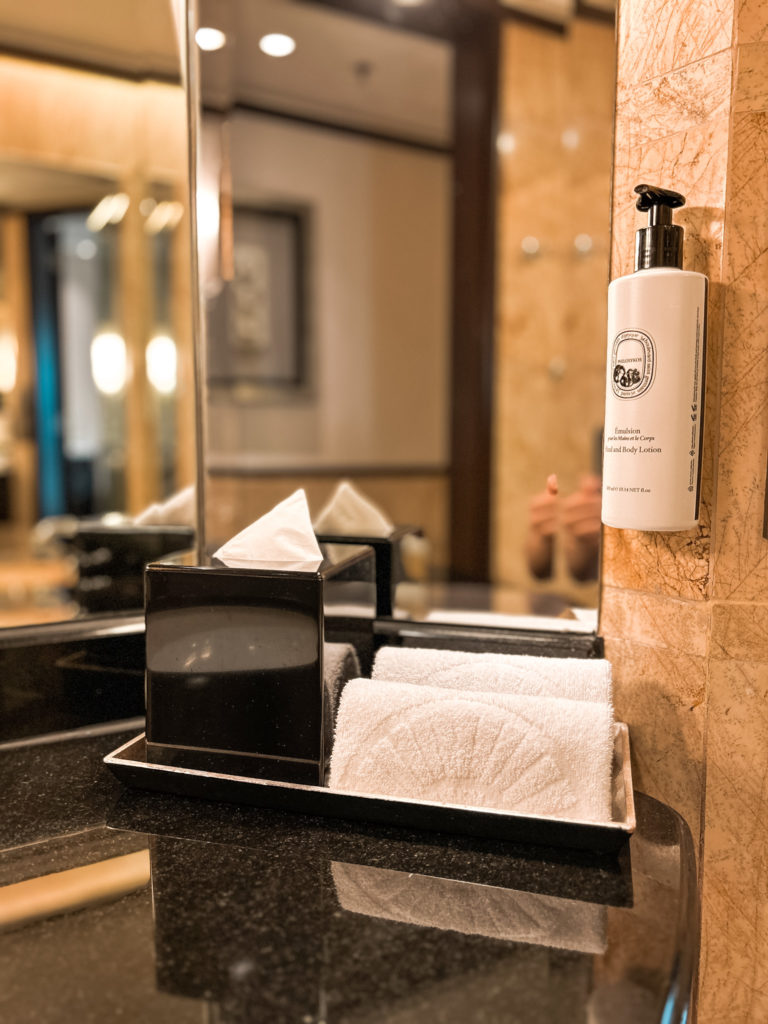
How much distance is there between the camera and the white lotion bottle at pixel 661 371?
1.84 feet

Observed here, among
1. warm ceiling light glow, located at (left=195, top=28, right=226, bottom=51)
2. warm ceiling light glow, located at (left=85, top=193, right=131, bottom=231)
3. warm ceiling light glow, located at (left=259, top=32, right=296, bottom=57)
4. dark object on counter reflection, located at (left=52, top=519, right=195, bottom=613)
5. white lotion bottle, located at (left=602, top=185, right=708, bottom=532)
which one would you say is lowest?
dark object on counter reflection, located at (left=52, top=519, right=195, bottom=613)

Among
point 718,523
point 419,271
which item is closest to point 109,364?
point 718,523

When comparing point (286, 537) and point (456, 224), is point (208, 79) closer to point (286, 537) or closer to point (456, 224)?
point (286, 537)

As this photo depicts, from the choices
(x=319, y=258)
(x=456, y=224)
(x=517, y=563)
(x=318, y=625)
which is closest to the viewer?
(x=318, y=625)

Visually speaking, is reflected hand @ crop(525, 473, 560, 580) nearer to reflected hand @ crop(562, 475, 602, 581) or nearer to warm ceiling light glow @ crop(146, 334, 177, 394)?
reflected hand @ crop(562, 475, 602, 581)

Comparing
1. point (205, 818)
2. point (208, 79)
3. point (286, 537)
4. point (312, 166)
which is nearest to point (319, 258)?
point (312, 166)

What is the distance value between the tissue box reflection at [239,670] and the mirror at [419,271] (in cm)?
28

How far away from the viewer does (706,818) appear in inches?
23.9

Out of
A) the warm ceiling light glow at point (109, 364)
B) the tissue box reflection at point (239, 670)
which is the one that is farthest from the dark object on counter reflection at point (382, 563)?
the warm ceiling light glow at point (109, 364)

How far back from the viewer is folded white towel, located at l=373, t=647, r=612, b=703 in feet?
2.02

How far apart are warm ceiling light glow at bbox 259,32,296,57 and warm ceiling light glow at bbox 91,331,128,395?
100cm

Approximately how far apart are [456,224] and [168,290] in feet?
3.38

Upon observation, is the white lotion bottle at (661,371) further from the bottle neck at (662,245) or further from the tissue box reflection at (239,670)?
the tissue box reflection at (239,670)

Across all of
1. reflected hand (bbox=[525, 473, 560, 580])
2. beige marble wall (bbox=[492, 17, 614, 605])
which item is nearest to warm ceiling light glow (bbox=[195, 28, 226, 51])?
beige marble wall (bbox=[492, 17, 614, 605])
